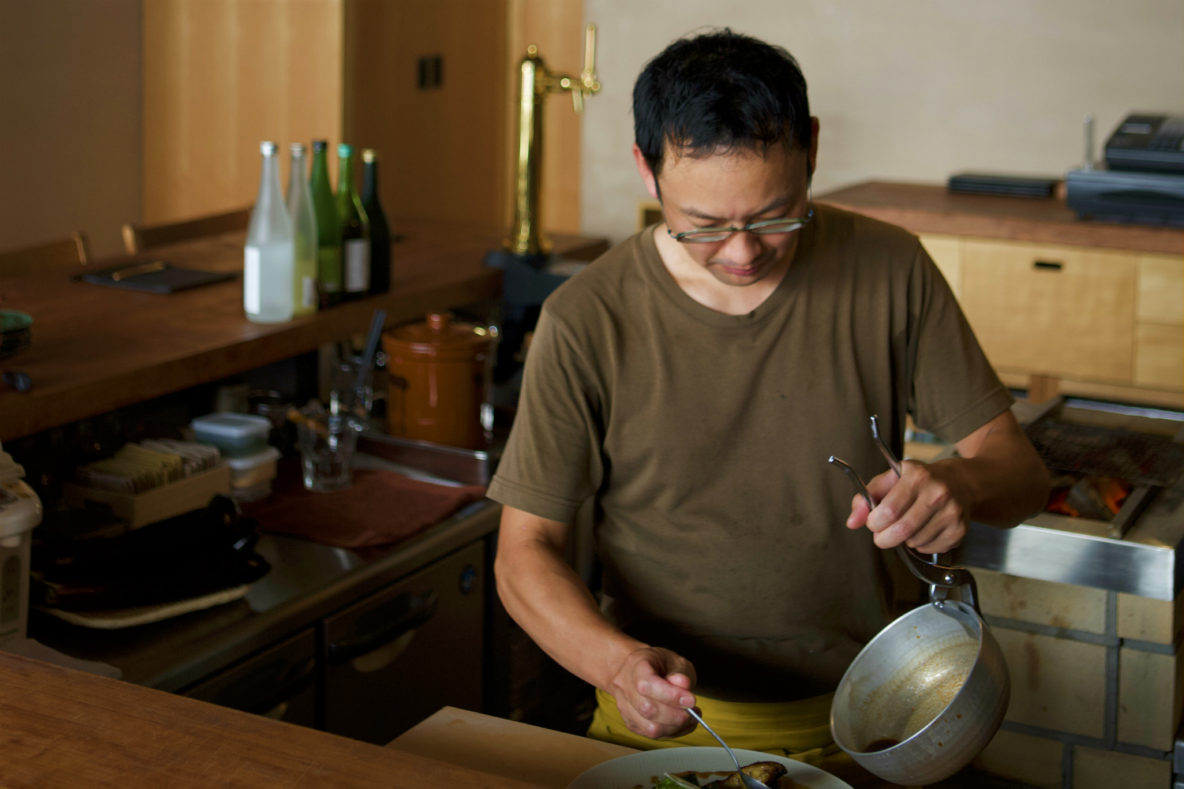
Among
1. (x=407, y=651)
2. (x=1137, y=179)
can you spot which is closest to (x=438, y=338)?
(x=407, y=651)

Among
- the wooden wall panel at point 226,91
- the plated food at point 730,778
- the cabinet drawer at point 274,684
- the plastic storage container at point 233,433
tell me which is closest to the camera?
the plated food at point 730,778

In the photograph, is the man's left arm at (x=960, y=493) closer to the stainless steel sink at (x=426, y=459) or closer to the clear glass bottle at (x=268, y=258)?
the stainless steel sink at (x=426, y=459)

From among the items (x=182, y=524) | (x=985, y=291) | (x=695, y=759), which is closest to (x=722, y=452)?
(x=695, y=759)

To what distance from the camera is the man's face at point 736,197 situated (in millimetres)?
1237

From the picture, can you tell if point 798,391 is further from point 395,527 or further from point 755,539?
point 395,527

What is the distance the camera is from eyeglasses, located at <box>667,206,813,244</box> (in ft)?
4.12

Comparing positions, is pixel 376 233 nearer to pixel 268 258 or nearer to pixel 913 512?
pixel 268 258

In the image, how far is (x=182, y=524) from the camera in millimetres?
1779

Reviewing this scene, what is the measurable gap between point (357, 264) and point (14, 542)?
1016 millimetres

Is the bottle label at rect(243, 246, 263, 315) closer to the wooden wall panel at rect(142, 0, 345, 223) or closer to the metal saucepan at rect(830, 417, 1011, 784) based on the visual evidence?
the metal saucepan at rect(830, 417, 1011, 784)

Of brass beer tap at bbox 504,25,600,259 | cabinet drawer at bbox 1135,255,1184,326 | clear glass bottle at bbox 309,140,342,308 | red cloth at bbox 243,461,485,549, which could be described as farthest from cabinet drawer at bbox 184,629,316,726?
cabinet drawer at bbox 1135,255,1184,326

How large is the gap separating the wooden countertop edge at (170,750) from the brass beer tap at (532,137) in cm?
178

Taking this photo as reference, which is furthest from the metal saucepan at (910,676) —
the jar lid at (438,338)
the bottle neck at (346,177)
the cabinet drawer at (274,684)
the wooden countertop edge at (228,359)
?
the bottle neck at (346,177)

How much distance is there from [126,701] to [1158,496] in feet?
4.27
